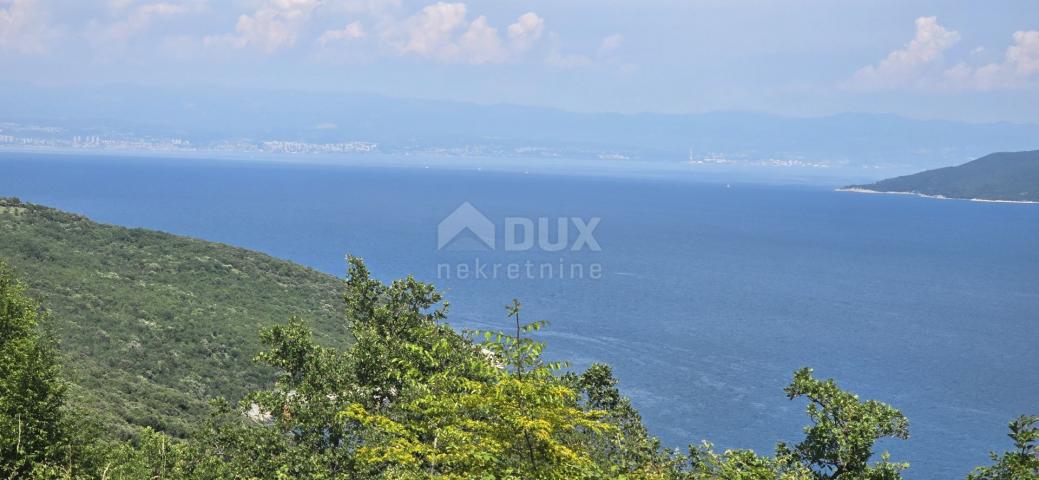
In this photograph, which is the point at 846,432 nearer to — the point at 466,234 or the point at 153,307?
the point at 153,307

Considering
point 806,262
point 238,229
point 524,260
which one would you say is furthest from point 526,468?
point 238,229

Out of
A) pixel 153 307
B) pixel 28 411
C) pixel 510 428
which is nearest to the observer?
pixel 510 428

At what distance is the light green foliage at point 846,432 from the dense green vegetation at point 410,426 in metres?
0.03

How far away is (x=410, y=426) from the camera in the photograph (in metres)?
14.7

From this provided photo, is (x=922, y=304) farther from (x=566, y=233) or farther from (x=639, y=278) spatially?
(x=566, y=233)

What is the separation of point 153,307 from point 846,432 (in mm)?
48636

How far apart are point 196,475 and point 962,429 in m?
55.0

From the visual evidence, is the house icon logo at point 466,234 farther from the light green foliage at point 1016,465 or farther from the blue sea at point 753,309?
the light green foliage at point 1016,465

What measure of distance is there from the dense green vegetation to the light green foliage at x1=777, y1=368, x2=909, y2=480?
0.03 meters

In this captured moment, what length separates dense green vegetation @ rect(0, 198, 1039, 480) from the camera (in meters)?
12.5

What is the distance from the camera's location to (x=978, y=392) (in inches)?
2562

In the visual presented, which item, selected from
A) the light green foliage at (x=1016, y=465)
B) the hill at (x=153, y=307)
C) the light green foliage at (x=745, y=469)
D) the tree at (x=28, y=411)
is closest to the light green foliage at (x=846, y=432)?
the light green foliage at (x=1016, y=465)

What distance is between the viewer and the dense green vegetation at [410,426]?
1251 cm

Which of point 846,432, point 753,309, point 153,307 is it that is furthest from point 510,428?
point 753,309
